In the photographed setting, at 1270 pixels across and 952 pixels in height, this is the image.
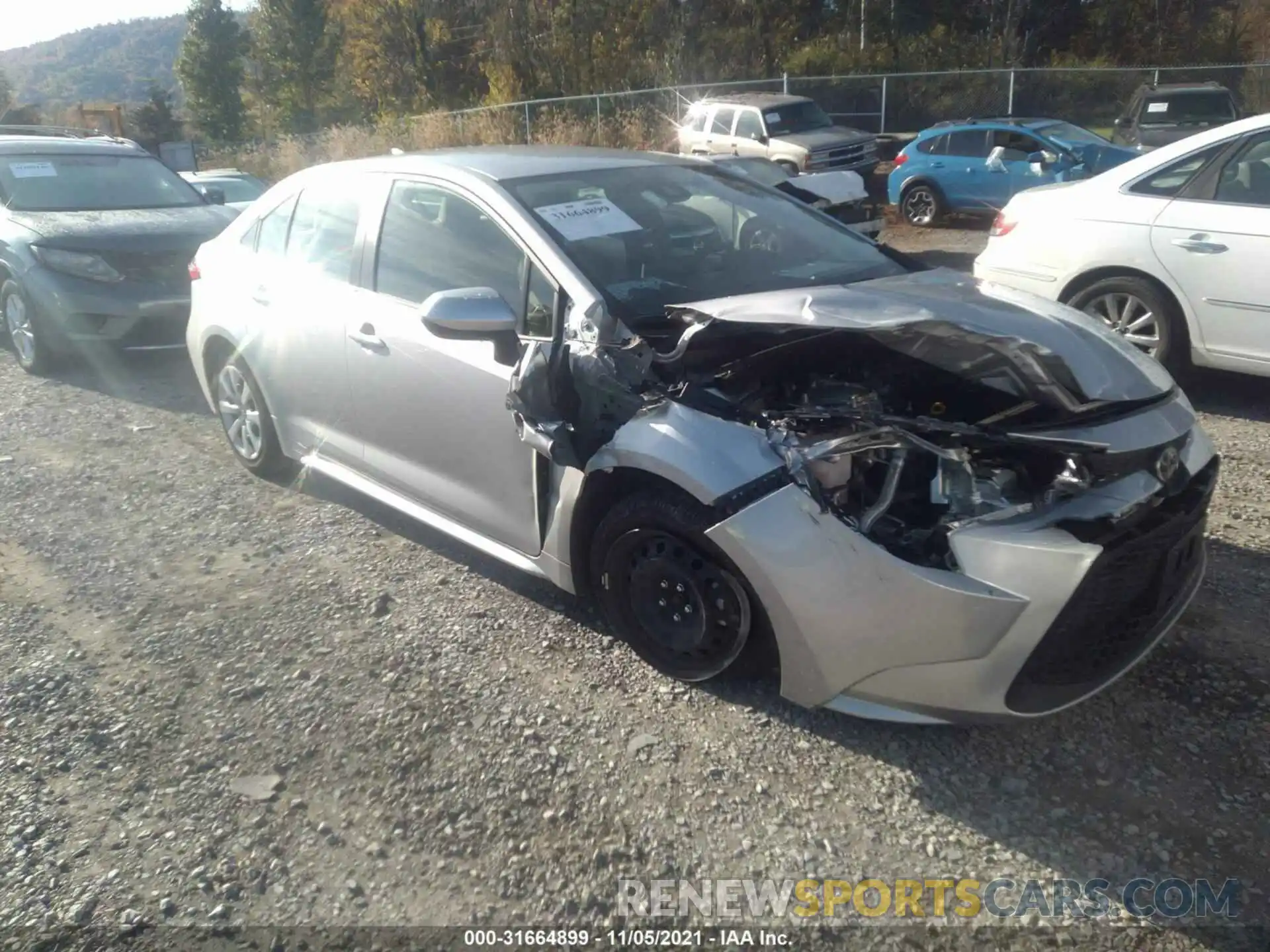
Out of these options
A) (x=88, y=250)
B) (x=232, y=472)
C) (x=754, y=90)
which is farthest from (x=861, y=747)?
(x=754, y=90)

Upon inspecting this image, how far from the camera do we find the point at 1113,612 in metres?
2.84

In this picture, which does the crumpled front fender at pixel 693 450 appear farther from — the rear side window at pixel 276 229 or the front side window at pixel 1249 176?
the front side window at pixel 1249 176

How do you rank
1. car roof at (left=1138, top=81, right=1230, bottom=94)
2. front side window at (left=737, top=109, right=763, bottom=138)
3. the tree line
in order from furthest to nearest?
the tree line, front side window at (left=737, top=109, right=763, bottom=138), car roof at (left=1138, top=81, right=1230, bottom=94)

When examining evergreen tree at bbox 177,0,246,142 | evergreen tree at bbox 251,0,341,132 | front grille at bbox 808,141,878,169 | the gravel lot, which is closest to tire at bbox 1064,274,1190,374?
the gravel lot

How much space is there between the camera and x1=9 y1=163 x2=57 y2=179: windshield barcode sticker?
8625 mm

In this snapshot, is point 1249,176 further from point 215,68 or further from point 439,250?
point 215,68

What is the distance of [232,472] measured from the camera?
5852 mm

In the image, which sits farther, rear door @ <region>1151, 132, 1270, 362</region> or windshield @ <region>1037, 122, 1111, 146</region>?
windshield @ <region>1037, 122, 1111, 146</region>

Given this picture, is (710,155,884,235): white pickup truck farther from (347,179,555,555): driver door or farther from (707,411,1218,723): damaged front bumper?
(707,411,1218,723): damaged front bumper

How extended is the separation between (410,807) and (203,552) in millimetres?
2357

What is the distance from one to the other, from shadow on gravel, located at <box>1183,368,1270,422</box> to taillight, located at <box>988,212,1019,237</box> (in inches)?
56.3

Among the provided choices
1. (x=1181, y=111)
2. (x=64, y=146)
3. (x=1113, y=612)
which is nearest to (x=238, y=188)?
(x=64, y=146)

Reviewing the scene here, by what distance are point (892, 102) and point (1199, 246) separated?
59.3 feet

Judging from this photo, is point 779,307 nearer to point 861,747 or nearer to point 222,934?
point 861,747
